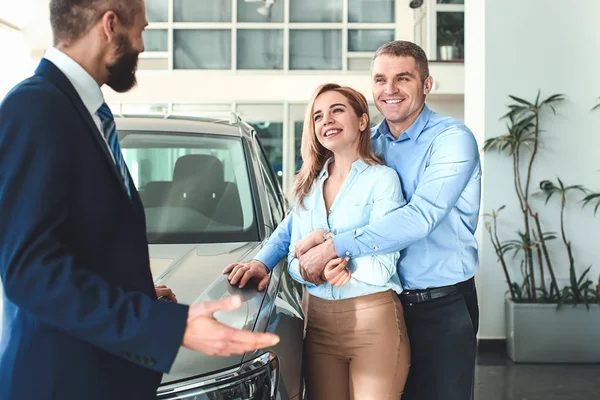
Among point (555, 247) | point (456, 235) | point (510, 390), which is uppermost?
point (456, 235)

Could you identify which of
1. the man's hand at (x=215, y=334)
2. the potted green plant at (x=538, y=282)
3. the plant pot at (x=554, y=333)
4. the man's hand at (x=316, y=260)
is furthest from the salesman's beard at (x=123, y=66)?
the plant pot at (x=554, y=333)

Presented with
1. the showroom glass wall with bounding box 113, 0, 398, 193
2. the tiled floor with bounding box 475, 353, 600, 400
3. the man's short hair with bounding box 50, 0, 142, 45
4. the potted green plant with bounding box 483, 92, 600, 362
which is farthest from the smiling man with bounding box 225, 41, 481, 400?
the showroom glass wall with bounding box 113, 0, 398, 193

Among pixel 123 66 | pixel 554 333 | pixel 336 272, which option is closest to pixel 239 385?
pixel 336 272

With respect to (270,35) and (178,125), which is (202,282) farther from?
(270,35)

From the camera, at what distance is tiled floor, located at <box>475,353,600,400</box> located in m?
3.89

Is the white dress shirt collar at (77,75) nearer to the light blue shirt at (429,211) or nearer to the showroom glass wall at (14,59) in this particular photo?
the light blue shirt at (429,211)

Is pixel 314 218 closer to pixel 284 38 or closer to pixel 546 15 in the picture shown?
pixel 546 15

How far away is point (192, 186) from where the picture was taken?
2.69m

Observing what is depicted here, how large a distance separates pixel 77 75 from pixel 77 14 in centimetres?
10

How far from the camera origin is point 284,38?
492 inches

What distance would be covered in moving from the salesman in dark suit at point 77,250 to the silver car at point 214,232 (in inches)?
19.6

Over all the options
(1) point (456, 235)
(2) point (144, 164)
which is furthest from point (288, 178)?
(1) point (456, 235)

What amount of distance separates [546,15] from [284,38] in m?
8.36

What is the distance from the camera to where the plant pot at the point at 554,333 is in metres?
4.55
